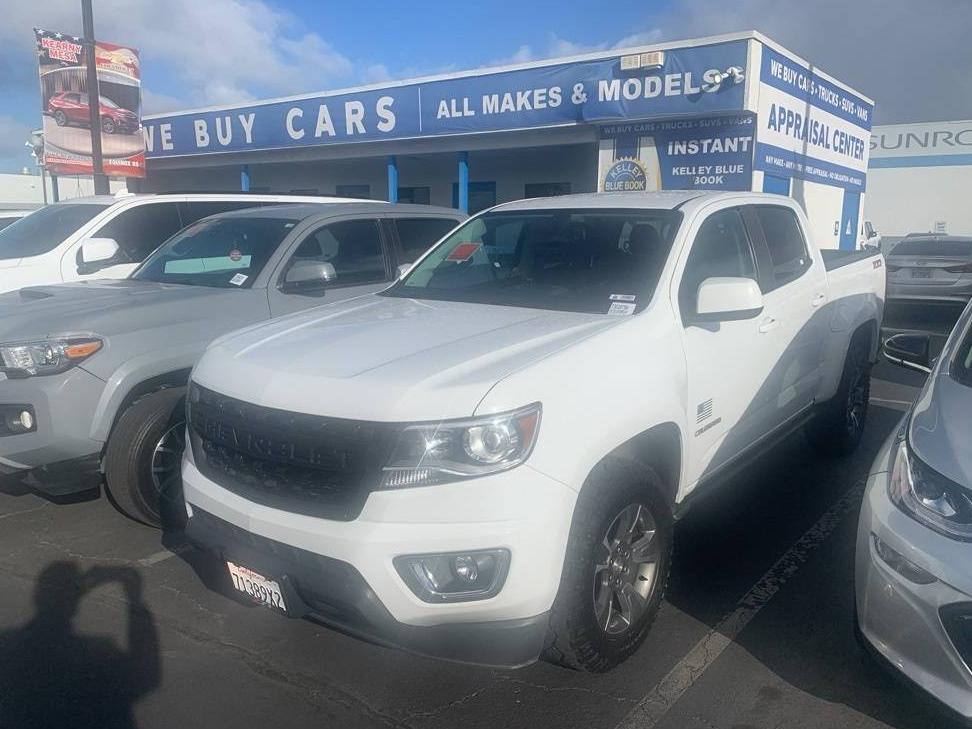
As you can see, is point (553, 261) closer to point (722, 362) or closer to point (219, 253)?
point (722, 362)

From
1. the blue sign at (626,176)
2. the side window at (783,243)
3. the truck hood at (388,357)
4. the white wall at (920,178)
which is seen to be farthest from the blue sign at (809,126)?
the white wall at (920,178)

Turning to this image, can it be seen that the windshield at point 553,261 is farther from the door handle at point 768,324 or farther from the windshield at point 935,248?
the windshield at point 935,248

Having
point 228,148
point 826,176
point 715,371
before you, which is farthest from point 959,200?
point 715,371

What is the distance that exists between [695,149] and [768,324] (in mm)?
10489

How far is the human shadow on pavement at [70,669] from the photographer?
301 cm

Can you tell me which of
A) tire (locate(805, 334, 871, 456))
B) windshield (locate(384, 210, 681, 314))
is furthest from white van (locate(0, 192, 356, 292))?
tire (locate(805, 334, 871, 456))

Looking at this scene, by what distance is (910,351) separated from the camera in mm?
4133

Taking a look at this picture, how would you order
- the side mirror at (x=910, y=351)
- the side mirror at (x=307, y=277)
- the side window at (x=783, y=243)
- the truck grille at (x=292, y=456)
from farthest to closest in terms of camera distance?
the side mirror at (x=307, y=277), the side window at (x=783, y=243), the side mirror at (x=910, y=351), the truck grille at (x=292, y=456)

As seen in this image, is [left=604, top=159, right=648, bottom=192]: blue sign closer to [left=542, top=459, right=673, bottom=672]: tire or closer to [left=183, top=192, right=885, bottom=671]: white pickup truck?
[left=183, top=192, right=885, bottom=671]: white pickup truck

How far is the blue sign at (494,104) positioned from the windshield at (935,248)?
371 cm

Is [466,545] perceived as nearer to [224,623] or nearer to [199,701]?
[199,701]

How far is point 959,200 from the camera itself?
102ft

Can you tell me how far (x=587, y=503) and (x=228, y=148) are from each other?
1932cm

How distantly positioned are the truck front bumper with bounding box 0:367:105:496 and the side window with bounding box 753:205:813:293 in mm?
3693
